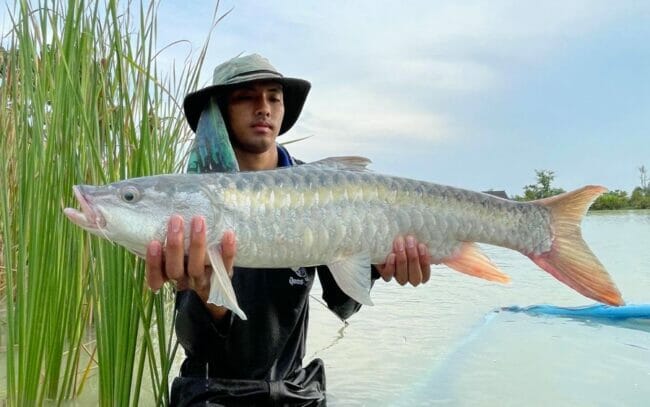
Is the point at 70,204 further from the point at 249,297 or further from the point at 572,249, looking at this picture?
the point at 572,249

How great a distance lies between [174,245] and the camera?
6.39 ft

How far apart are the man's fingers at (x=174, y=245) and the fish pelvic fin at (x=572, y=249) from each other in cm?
138

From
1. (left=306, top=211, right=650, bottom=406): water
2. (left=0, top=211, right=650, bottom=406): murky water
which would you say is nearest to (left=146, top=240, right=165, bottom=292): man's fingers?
(left=0, top=211, right=650, bottom=406): murky water

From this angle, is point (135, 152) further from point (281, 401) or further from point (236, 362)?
point (281, 401)

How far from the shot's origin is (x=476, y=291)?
8.63 metres

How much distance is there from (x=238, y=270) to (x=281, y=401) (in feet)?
1.85

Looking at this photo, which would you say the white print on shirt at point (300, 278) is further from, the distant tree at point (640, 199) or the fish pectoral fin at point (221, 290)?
the distant tree at point (640, 199)

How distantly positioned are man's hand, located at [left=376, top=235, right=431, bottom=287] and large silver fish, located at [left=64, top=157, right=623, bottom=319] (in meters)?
0.03

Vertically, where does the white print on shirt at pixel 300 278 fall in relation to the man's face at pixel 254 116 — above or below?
below

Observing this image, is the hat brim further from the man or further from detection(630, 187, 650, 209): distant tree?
detection(630, 187, 650, 209): distant tree

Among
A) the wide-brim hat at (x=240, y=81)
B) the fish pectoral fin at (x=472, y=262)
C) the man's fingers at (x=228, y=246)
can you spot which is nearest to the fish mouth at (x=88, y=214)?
the man's fingers at (x=228, y=246)

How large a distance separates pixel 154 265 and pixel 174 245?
0.12 meters

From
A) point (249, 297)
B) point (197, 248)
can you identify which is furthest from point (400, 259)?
point (197, 248)

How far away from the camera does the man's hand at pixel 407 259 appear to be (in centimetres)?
232
